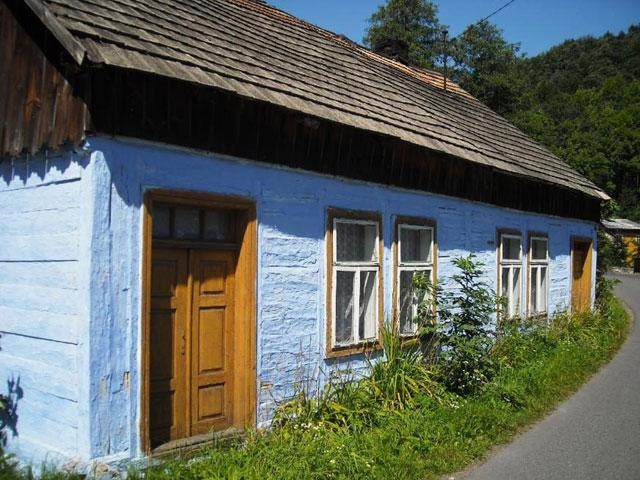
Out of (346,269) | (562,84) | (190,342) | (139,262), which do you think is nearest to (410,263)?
(346,269)

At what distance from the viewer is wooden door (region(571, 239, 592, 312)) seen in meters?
14.6

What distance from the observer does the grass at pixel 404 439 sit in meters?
4.96

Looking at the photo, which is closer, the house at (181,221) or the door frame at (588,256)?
the house at (181,221)

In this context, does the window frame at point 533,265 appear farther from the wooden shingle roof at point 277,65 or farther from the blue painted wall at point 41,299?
the blue painted wall at point 41,299

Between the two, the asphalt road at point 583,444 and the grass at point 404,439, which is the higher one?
the grass at point 404,439

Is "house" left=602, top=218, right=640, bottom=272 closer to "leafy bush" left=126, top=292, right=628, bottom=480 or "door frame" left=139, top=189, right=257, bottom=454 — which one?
"leafy bush" left=126, top=292, right=628, bottom=480

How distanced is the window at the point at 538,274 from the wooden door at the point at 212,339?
26.7ft

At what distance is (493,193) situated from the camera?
427 inches

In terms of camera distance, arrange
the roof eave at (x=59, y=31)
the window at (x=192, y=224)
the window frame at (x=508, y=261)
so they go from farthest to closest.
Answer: the window frame at (x=508, y=261), the window at (x=192, y=224), the roof eave at (x=59, y=31)

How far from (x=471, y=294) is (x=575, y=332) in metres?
5.58

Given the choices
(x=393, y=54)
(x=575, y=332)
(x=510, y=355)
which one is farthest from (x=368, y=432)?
(x=393, y=54)

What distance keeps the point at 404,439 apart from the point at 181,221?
10.1 ft

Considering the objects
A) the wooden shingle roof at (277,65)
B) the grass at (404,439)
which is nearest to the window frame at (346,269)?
the grass at (404,439)

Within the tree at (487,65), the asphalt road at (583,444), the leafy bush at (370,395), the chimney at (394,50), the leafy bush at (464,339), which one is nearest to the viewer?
the asphalt road at (583,444)
